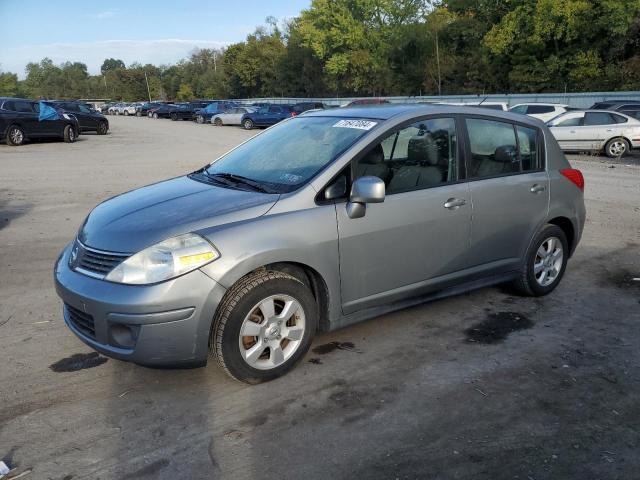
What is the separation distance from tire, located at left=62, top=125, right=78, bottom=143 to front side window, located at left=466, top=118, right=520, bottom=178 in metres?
21.6

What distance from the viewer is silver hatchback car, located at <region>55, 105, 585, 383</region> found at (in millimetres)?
3229

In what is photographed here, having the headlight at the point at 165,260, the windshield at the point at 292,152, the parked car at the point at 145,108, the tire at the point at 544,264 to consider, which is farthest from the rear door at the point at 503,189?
the parked car at the point at 145,108

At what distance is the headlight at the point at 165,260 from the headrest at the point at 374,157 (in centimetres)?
128

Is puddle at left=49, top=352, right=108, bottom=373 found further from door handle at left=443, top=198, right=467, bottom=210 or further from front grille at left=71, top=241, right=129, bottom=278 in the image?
door handle at left=443, top=198, right=467, bottom=210

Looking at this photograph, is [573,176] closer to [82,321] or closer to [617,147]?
[82,321]

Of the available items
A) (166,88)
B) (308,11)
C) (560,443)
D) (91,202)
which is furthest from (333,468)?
(166,88)

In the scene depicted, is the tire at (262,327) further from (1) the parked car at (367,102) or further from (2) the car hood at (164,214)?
(1) the parked car at (367,102)

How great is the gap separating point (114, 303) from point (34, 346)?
1.43m

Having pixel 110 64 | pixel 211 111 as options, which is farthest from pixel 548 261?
pixel 110 64

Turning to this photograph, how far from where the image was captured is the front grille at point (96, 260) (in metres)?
3.29

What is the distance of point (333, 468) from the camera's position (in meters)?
2.75

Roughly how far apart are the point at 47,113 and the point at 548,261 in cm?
2160

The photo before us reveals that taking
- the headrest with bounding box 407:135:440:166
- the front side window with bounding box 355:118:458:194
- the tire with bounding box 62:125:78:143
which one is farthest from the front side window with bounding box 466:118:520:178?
the tire with bounding box 62:125:78:143

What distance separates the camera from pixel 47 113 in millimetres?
21906
